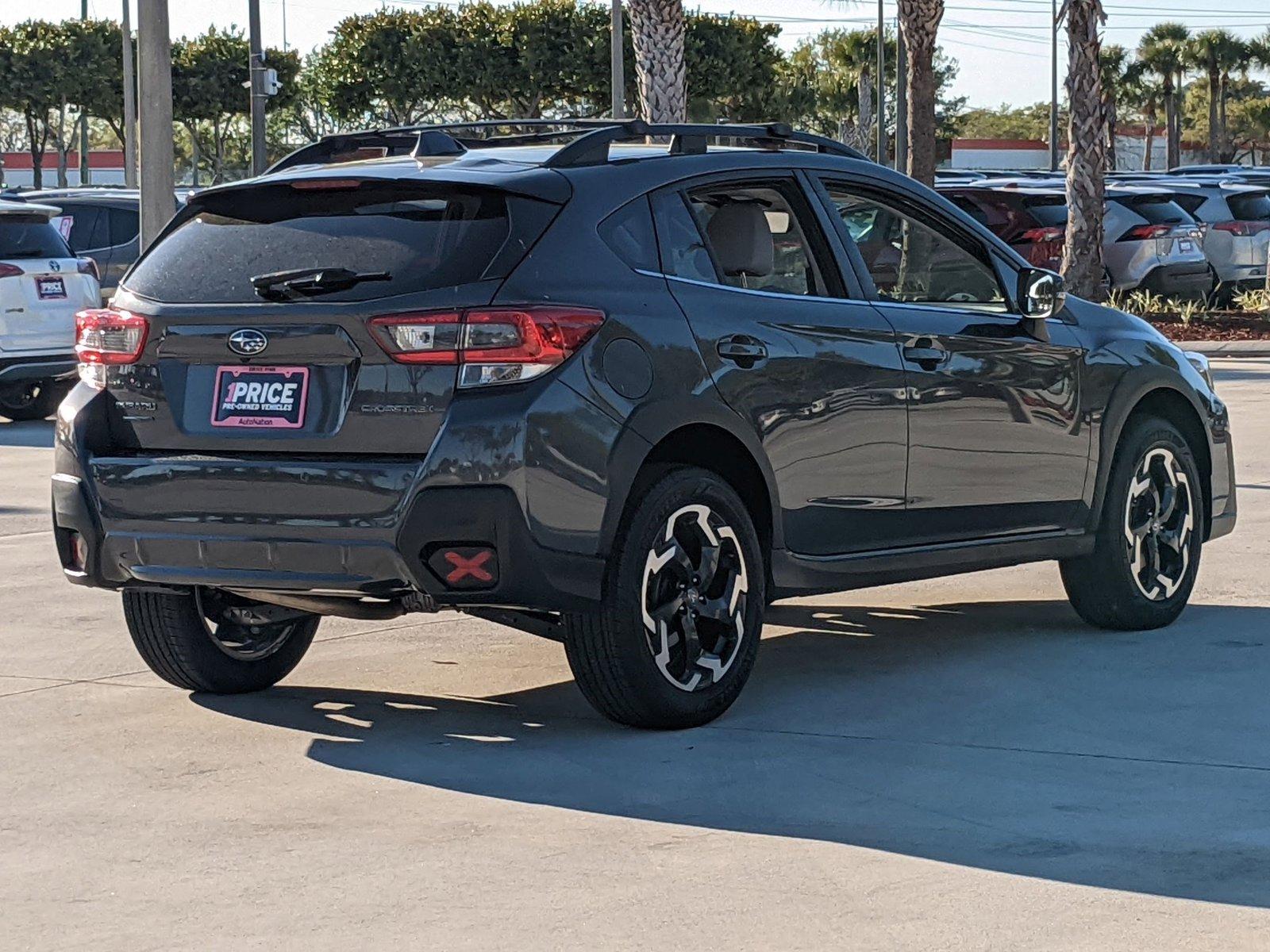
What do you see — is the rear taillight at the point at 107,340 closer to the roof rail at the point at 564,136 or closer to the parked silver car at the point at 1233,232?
the roof rail at the point at 564,136

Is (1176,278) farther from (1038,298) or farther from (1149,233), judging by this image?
Result: (1038,298)

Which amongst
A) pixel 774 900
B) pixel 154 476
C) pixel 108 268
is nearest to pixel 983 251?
pixel 154 476

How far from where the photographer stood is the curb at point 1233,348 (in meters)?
23.4

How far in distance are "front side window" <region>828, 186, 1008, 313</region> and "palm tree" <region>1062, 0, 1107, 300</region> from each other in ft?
58.5

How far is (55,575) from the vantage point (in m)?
9.58

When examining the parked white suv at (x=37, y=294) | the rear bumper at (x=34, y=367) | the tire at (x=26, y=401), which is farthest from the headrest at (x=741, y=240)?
the tire at (x=26, y=401)

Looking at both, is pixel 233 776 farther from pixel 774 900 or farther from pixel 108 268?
pixel 108 268

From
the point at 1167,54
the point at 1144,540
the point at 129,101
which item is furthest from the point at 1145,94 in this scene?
the point at 1144,540

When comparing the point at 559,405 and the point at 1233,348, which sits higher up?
the point at 559,405

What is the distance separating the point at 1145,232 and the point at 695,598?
2179 cm

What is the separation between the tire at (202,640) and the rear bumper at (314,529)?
0.46m

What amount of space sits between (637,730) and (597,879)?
4.85 ft

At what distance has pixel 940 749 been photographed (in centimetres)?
602

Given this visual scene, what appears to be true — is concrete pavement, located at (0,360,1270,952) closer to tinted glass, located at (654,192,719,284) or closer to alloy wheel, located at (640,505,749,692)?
alloy wheel, located at (640,505,749,692)
